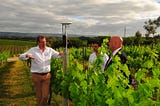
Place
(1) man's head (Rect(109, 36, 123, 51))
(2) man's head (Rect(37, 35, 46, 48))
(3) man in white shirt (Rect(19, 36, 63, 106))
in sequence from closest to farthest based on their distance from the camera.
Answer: (1) man's head (Rect(109, 36, 123, 51)) < (2) man's head (Rect(37, 35, 46, 48)) < (3) man in white shirt (Rect(19, 36, 63, 106))

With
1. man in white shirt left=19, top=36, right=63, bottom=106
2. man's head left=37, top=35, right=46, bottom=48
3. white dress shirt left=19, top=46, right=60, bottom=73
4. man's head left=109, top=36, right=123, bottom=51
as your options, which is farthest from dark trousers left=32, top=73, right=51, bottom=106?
man's head left=109, top=36, right=123, bottom=51

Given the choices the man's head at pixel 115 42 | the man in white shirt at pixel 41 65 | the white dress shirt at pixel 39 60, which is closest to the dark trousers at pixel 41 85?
the man in white shirt at pixel 41 65

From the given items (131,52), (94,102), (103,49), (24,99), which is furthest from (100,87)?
(131,52)

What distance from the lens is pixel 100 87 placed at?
14.8ft

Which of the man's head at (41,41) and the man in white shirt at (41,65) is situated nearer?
the man's head at (41,41)

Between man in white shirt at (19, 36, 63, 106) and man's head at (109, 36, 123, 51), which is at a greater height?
man's head at (109, 36, 123, 51)

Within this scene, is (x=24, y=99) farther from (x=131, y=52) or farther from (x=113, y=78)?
A: (x=131, y=52)

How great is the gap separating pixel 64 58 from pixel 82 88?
7.80 ft

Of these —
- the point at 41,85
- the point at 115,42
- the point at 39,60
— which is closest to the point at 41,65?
the point at 39,60

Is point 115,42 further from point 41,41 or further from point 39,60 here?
point 39,60

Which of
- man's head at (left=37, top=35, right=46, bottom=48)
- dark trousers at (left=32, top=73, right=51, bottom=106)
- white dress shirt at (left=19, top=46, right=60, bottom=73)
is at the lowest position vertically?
dark trousers at (left=32, top=73, right=51, bottom=106)

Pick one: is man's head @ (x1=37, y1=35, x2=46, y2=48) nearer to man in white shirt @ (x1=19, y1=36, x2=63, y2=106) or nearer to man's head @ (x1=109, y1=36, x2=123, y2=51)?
man in white shirt @ (x1=19, y1=36, x2=63, y2=106)

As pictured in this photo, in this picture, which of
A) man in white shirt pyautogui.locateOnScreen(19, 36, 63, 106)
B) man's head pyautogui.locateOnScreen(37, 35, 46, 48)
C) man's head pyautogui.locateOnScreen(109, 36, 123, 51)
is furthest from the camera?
man in white shirt pyautogui.locateOnScreen(19, 36, 63, 106)

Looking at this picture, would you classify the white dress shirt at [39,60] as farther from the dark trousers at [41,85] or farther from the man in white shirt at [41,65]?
the dark trousers at [41,85]
